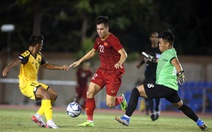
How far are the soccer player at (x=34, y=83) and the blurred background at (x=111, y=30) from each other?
677 inches

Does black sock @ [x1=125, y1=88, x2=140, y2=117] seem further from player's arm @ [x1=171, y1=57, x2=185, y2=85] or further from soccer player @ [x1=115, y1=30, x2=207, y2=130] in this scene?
player's arm @ [x1=171, y1=57, x2=185, y2=85]

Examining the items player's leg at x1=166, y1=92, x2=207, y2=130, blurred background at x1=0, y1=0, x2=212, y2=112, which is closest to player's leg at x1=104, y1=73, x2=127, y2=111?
player's leg at x1=166, y1=92, x2=207, y2=130

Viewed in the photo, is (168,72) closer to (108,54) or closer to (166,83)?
(166,83)

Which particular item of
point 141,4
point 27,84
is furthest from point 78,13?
point 27,84

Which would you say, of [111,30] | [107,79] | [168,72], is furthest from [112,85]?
[111,30]

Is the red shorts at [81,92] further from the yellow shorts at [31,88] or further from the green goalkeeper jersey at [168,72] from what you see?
the green goalkeeper jersey at [168,72]

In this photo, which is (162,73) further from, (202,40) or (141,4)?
(202,40)

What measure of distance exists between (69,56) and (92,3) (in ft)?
10.4

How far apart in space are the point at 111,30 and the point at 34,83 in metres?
22.0

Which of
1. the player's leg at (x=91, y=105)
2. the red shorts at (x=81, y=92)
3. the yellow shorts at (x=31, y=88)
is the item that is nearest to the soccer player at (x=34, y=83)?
the yellow shorts at (x=31, y=88)

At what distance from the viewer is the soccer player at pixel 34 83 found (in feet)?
42.8

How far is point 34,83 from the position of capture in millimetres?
13344

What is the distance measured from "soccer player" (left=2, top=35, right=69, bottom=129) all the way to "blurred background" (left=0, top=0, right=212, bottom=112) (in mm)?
17202

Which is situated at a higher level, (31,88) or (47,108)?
(31,88)
